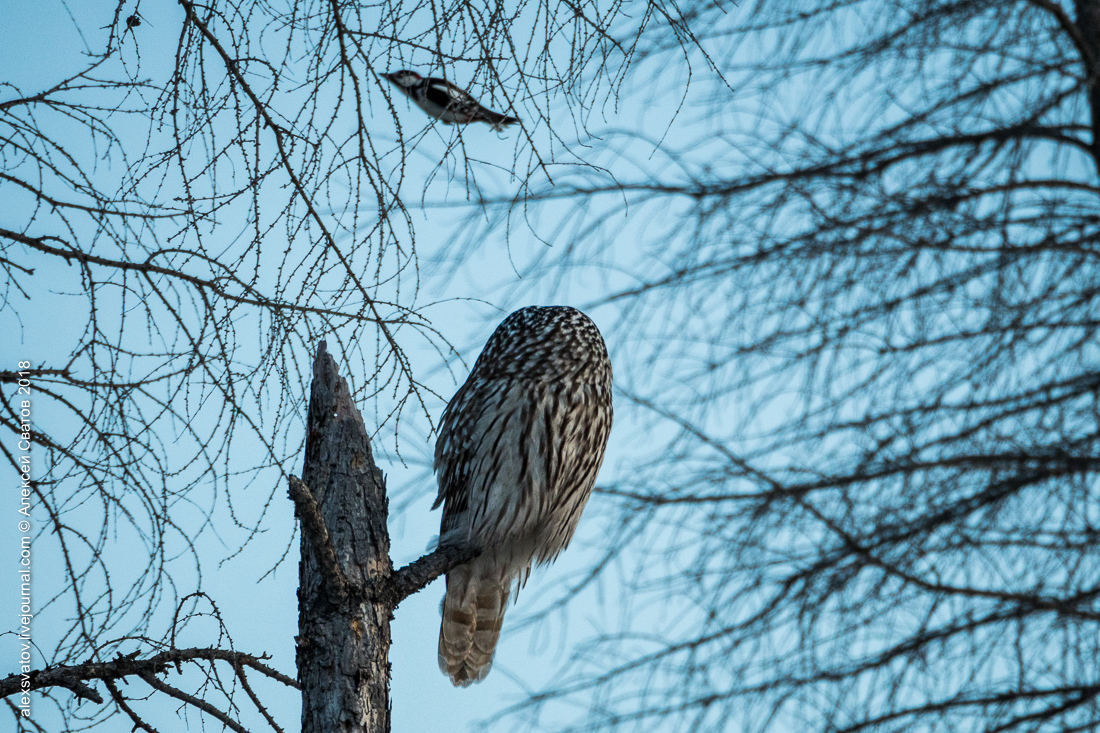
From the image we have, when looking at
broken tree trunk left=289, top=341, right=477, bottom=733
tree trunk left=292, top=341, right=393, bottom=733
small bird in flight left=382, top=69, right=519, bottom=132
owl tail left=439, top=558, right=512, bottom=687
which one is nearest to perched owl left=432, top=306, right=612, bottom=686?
owl tail left=439, top=558, right=512, bottom=687

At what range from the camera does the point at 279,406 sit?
2949 millimetres

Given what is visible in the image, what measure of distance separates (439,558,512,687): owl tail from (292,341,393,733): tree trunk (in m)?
1.13

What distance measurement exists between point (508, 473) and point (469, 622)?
59cm

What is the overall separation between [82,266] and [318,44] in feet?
2.91

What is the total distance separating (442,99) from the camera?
3.06 metres

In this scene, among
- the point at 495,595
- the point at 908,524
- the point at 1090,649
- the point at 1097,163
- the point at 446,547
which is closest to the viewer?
the point at 1090,649

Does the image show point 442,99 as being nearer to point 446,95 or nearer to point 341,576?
point 446,95

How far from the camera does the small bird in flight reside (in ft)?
9.38

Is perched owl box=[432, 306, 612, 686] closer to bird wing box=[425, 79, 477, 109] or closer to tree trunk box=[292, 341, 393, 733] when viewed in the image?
tree trunk box=[292, 341, 393, 733]

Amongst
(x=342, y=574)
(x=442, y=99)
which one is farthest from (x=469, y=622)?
(x=442, y=99)

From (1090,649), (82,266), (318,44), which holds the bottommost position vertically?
(1090,649)

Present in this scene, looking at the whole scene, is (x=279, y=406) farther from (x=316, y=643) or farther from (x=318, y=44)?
(x=318, y=44)

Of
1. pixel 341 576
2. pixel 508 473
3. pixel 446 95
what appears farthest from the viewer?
pixel 508 473

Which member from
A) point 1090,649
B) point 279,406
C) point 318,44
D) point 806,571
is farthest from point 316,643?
point 1090,649
